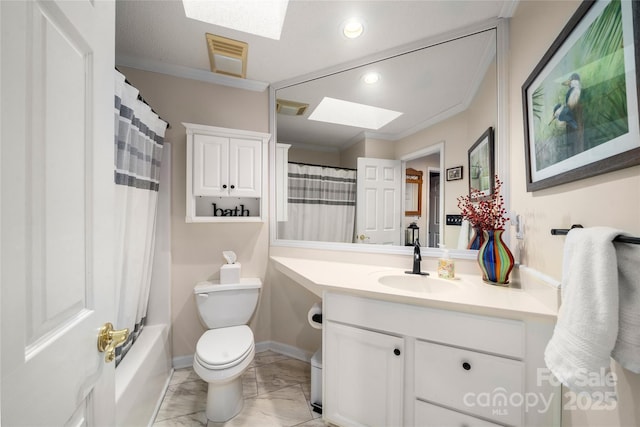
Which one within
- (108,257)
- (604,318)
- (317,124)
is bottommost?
(604,318)

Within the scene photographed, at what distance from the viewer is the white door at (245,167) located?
74.8 inches

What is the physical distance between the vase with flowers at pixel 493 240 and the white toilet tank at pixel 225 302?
60.4 inches

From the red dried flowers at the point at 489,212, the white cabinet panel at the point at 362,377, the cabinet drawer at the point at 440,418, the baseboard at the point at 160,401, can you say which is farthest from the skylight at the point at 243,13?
the baseboard at the point at 160,401

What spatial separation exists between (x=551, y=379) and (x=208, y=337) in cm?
177

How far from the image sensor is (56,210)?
489 millimetres

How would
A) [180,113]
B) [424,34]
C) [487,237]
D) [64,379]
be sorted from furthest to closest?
[180,113] < [424,34] < [487,237] < [64,379]

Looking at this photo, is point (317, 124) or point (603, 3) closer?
point (603, 3)

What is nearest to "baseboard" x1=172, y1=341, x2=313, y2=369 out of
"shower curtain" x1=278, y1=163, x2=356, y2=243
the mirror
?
"shower curtain" x1=278, y1=163, x2=356, y2=243

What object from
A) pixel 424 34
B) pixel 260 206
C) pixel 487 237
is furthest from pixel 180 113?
pixel 487 237

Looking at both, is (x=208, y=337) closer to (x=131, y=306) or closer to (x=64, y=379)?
(x=131, y=306)

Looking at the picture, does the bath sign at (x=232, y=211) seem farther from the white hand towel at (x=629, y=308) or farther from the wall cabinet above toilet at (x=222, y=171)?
the white hand towel at (x=629, y=308)

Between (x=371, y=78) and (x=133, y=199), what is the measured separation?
1747mm

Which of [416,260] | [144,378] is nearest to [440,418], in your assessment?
[416,260]

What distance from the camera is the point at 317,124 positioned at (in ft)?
6.61
